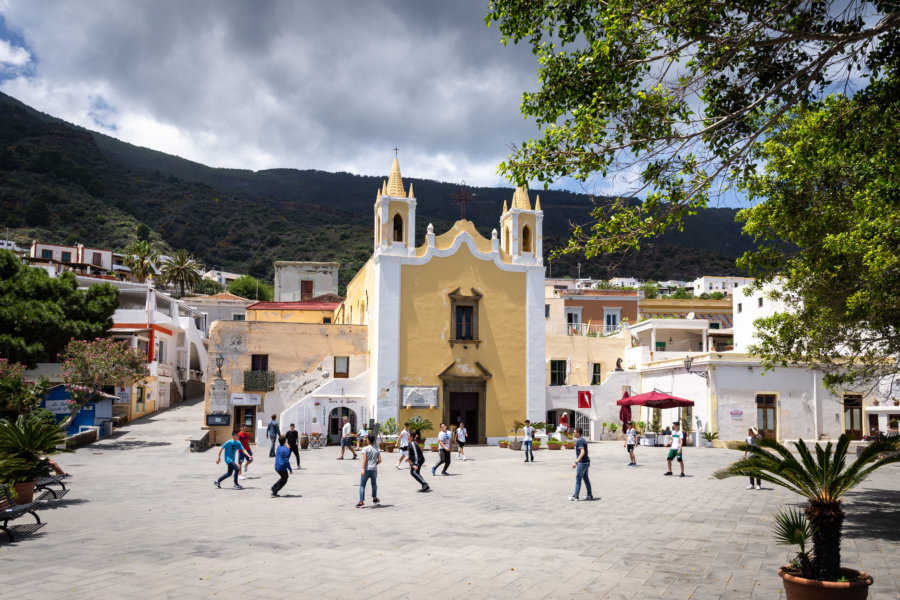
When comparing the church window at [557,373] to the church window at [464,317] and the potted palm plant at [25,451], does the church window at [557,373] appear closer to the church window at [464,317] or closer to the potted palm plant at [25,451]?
the church window at [464,317]

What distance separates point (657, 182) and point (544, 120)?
1.73m

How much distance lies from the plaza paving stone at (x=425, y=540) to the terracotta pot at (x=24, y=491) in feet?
1.76

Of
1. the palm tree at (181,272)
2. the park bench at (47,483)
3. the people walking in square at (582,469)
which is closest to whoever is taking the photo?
the park bench at (47,483)

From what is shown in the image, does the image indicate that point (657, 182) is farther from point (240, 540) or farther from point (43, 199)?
point (43, 199)

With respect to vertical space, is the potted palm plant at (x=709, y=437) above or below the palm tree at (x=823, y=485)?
below

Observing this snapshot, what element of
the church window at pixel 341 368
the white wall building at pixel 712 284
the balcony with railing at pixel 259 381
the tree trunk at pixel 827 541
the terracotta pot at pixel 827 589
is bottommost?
the terracotta pot at pixel 827 589

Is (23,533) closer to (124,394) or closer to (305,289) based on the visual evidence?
(124,394)

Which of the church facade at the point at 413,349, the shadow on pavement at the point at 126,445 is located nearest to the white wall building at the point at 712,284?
the church facade at the point at 413,349

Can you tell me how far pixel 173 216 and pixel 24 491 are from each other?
108730 millimetres

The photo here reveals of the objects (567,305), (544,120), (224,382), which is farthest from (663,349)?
(544,120)

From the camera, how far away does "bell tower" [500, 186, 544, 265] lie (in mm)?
36125

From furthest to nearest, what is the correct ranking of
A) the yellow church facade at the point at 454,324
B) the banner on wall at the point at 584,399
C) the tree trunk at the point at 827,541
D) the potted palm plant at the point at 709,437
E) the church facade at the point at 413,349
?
the banner on wall at the point at 584,399 < the yellow church facade at the point at 454,324 < the church facade at the point at 413,349 < the potted palm plant at the point at 709,437 < the tree trunk at the point at 827,541

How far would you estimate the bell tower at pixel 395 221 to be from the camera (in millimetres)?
33969

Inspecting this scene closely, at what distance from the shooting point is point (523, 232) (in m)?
36.9
